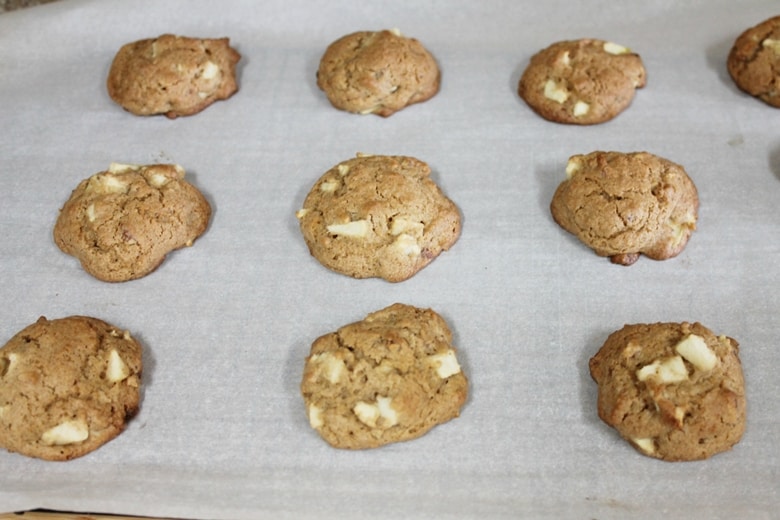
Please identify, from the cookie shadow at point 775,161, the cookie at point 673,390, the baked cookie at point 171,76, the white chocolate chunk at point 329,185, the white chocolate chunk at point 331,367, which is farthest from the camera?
the baked cookie at point 171,76

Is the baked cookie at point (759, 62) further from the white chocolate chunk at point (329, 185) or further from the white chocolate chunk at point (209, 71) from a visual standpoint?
the white chocolate chunk at point (209, 71)

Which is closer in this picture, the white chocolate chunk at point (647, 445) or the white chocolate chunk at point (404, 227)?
the white chocolate chunk at point (647, 445)

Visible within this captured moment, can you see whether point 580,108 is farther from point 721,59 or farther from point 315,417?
point 315,417

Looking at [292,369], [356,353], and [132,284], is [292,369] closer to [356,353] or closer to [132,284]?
[356,353]

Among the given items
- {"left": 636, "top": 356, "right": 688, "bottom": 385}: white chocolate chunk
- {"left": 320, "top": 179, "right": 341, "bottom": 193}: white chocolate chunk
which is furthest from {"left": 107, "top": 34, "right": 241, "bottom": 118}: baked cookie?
{"left": 636, "top": 356, "right": 688, "bottom": 385}: white chocolate chunk

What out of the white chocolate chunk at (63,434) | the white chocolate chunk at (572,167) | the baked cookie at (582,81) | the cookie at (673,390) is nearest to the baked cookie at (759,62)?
the baked cookie at (582,81)

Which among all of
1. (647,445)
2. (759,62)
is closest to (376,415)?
(647,445)
